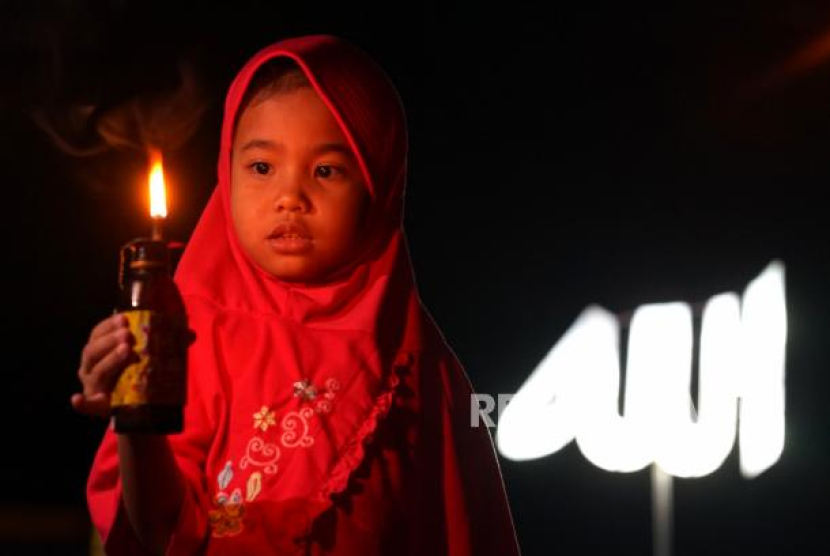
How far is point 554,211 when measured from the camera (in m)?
6.09

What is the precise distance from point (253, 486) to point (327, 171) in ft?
1.43

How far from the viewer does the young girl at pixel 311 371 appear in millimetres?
1685

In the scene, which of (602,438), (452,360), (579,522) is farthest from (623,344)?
(452,360)

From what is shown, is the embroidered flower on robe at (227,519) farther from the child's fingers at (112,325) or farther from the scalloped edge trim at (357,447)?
the child's fingers at (112,325)

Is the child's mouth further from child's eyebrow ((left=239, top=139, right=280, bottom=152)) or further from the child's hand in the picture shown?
the child's hand

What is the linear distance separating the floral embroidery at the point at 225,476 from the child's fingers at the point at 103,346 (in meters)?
0.26

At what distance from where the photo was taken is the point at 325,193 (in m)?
1.82

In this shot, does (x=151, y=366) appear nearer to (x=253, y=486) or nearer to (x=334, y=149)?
(x=253, y=486)

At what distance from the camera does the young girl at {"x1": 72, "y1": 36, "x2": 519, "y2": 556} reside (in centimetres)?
168

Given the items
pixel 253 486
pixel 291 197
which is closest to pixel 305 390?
pixel 253 486

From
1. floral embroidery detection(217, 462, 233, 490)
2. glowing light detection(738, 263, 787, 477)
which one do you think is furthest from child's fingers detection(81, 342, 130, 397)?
glowing light detection(738, 263, 787, 477)

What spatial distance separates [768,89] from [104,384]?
5158 millimetres

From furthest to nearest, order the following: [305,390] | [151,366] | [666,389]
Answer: [666,389] → [305,390] → [151,366]

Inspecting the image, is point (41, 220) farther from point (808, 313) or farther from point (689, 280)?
point (808, 313)
